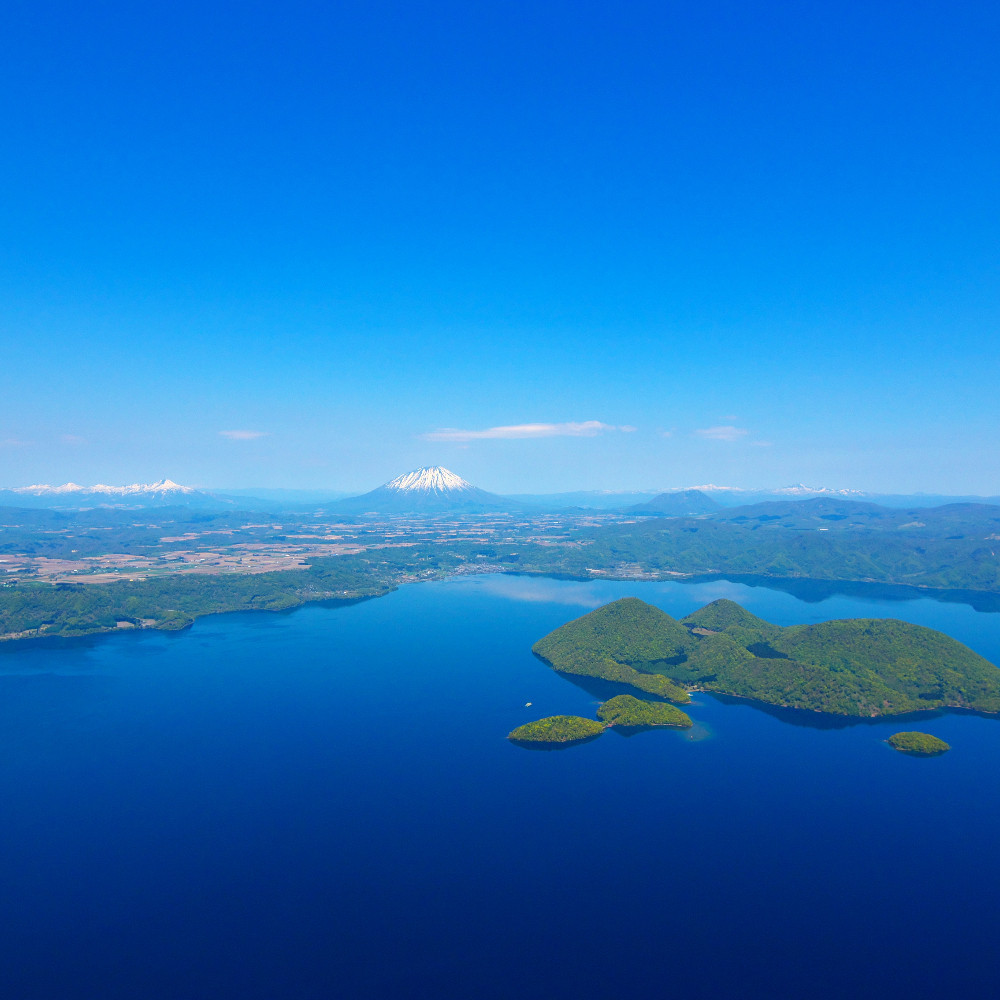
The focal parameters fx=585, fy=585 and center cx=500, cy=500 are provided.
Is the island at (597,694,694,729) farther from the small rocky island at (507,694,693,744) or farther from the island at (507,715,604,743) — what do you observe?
the island at (507,715,604,743)

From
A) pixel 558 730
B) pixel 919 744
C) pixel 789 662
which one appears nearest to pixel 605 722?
pixel 558 730

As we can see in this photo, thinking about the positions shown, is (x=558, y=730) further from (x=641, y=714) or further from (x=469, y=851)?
(x=469, y=851)

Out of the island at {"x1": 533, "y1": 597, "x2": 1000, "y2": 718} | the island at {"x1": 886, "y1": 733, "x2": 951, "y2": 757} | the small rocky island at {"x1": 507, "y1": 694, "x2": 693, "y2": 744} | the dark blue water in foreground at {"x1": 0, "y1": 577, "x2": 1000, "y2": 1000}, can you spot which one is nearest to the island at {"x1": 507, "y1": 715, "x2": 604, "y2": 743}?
the small rocky island at {"x1": 507, "y1": 694, "x2": 693, "y2": 744}

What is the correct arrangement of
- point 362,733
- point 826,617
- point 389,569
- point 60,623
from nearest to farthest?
1. point 362,733
2. point 60,623
3. point 826,617
4. point 389,569

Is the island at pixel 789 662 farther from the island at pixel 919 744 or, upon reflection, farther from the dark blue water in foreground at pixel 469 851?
the island at pixel 919 744

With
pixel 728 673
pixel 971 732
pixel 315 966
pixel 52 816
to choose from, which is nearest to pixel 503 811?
pixel 315 966

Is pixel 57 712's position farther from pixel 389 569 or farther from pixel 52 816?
pixel 389 569
